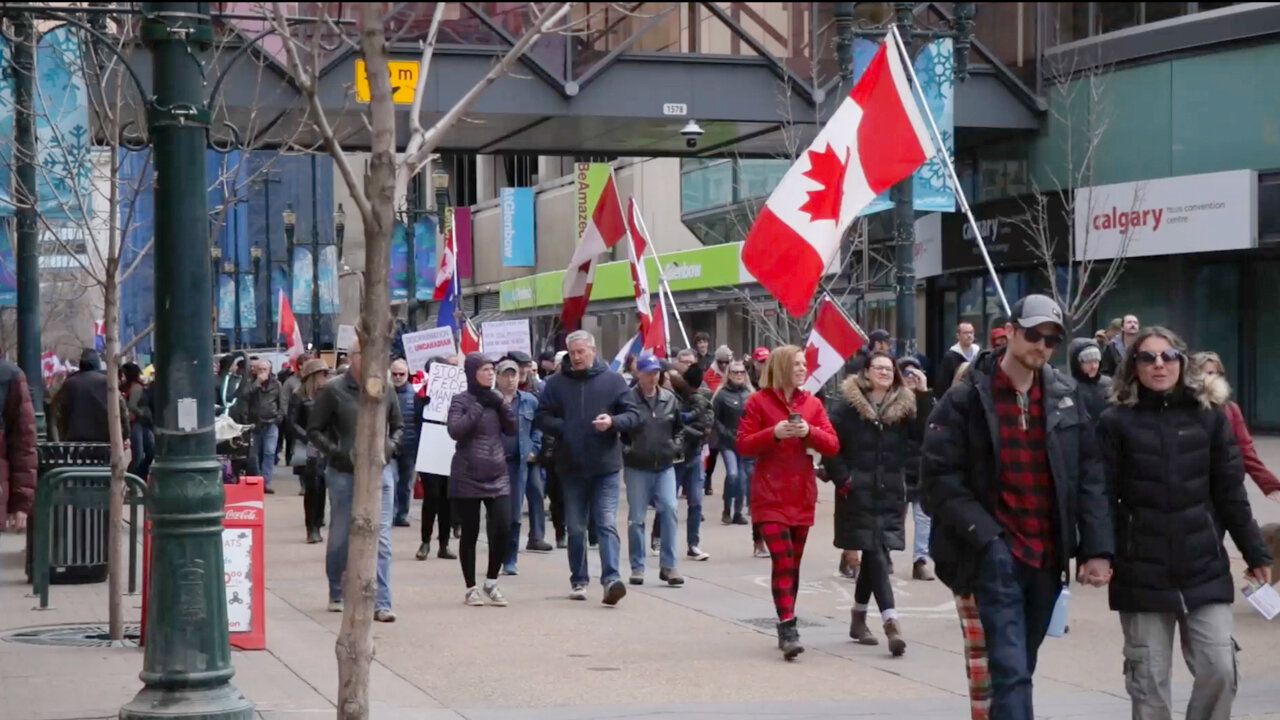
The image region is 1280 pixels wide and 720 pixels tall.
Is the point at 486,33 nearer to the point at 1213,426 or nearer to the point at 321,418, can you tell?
the point at 321,418

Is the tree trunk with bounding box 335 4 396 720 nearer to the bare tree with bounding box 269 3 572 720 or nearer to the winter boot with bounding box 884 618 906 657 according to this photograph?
the bare tree with bounding box 269 3 572 720

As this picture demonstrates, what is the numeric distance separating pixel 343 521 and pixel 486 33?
13.0 meters

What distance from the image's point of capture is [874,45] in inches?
767

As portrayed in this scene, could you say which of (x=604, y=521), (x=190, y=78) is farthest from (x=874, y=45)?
(x=190, y=78)

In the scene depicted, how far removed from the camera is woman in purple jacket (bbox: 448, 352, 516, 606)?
12680mm

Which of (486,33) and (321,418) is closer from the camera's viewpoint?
(321,418)

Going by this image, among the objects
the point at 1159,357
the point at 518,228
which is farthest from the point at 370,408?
the point at 518,228

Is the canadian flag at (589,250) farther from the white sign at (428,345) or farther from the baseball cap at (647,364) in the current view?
the baseball cap at (647,364)

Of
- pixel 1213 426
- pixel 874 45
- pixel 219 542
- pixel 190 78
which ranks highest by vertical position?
pixel 874 45

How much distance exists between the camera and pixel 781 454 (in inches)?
427

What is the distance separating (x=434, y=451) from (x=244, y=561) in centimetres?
559

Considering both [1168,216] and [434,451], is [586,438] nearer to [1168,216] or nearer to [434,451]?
[434,451]

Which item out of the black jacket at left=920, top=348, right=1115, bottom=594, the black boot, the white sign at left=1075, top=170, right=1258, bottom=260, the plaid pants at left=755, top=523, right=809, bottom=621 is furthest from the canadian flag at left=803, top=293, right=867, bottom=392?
the white sign at left=1075, top=170, right=1258, bottom=260

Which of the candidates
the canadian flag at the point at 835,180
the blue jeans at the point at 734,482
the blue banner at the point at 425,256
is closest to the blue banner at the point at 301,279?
the blue banner at the point at 425,256
